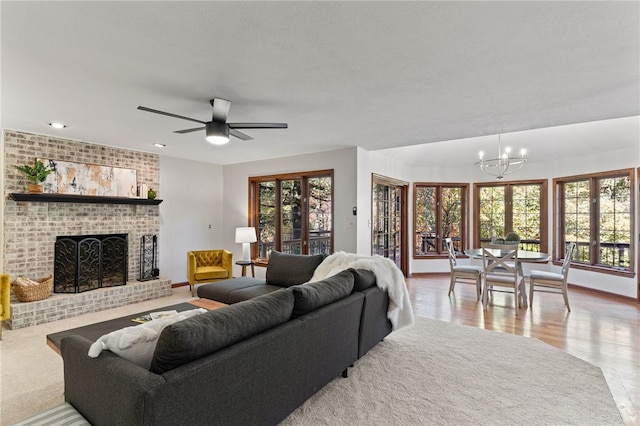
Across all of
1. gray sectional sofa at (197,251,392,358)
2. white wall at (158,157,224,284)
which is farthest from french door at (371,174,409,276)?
white wall at (158,157,224,284)

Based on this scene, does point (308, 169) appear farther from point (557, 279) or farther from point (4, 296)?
point (4, 296)

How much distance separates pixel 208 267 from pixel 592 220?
7.13 meters

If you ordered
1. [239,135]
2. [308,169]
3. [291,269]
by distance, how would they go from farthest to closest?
[308,169] < [291,269] < [239,135]

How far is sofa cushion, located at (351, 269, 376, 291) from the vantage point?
2736mm

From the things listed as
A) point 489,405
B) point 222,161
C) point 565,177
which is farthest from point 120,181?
point 565,177

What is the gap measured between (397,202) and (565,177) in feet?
10.7

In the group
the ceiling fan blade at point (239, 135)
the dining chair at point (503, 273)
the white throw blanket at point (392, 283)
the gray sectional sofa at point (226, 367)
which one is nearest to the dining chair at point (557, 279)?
the dining chair at point (503, 273)

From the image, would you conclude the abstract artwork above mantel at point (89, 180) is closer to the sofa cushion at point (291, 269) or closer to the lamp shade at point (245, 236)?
the lamp shade at point (245, 236)

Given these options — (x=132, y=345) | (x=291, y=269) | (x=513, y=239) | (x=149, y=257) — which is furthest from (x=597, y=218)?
(x=149, y=257)

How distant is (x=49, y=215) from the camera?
4.40 meters

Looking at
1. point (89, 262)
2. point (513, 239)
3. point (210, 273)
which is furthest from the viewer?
point (210, 273)

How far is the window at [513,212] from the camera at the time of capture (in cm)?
647

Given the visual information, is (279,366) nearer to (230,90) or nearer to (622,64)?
(230,90)

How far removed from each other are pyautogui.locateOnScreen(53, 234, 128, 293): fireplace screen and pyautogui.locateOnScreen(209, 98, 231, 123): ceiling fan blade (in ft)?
11.1
